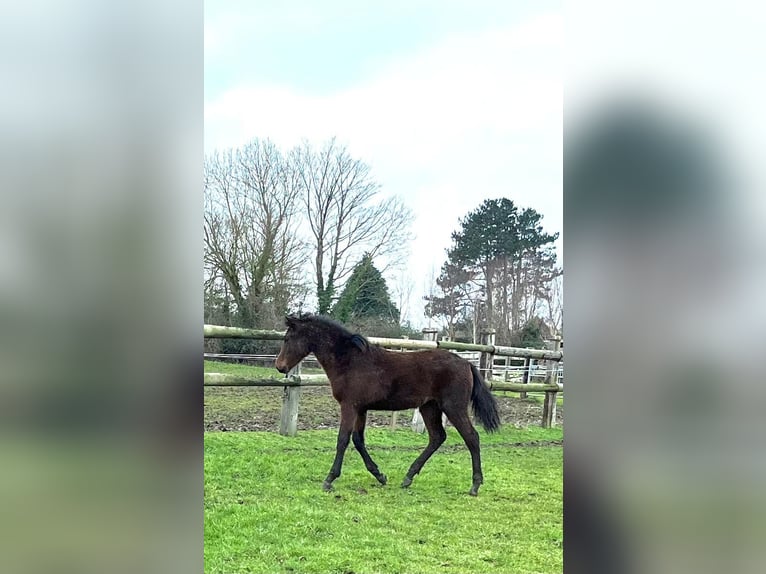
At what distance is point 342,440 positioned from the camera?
2.63m

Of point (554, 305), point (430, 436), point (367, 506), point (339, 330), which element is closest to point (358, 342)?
point (339, 330)

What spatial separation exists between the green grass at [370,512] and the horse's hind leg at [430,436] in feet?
0.23

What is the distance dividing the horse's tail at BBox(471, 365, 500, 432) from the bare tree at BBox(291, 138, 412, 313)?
1888 millimetres

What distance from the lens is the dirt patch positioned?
3.58m

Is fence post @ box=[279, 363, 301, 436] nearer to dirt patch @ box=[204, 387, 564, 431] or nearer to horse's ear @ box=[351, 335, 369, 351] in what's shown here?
dirt patch @ box=[204, 387, 564, 431]

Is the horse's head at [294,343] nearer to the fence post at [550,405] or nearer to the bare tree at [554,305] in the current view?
the fence post at [550,405]

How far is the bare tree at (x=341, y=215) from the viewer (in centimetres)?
456

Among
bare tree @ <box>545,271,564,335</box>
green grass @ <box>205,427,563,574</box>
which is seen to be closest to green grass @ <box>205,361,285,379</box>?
green grass @ <box>205,427,563,574</box>

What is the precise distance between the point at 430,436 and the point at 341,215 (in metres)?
2.42
